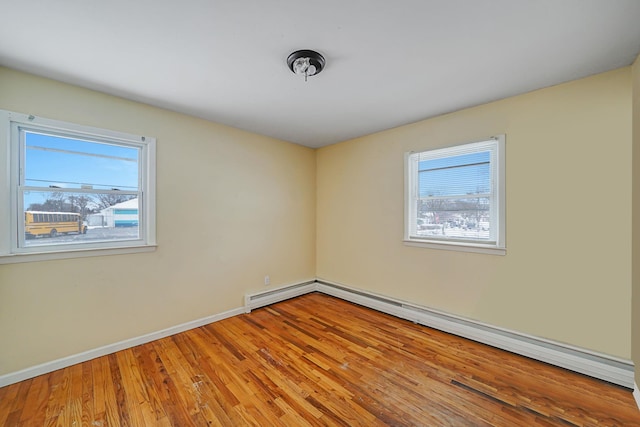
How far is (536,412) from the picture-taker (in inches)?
65.2

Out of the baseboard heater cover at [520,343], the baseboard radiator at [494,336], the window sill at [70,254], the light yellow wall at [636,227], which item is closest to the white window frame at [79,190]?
the window sill at [70,254]

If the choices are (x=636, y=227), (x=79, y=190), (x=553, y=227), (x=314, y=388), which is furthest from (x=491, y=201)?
(x=79, y=190)

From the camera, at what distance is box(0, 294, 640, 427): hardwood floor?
1613 millimetres

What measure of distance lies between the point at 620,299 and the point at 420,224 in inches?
66.7

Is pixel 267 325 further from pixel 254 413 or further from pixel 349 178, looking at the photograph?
pixel 349 178

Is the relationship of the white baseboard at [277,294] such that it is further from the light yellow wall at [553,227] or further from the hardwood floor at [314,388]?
the light yellow wall at [553,227]

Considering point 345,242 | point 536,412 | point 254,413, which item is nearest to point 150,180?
point 254,413

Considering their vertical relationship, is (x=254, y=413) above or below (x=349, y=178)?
below

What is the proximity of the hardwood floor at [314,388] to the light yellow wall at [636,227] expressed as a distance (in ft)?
1.27

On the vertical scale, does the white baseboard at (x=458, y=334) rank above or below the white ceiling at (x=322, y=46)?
below

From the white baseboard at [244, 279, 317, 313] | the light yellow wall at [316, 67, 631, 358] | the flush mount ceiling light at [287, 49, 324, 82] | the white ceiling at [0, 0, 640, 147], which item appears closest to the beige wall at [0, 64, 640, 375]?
the light yellow wall at [316, 67, 631, 358]

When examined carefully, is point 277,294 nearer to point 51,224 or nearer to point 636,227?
point 51,224

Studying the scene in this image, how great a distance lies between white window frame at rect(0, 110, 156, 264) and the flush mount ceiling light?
180 cm

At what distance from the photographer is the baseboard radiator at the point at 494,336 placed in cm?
193
